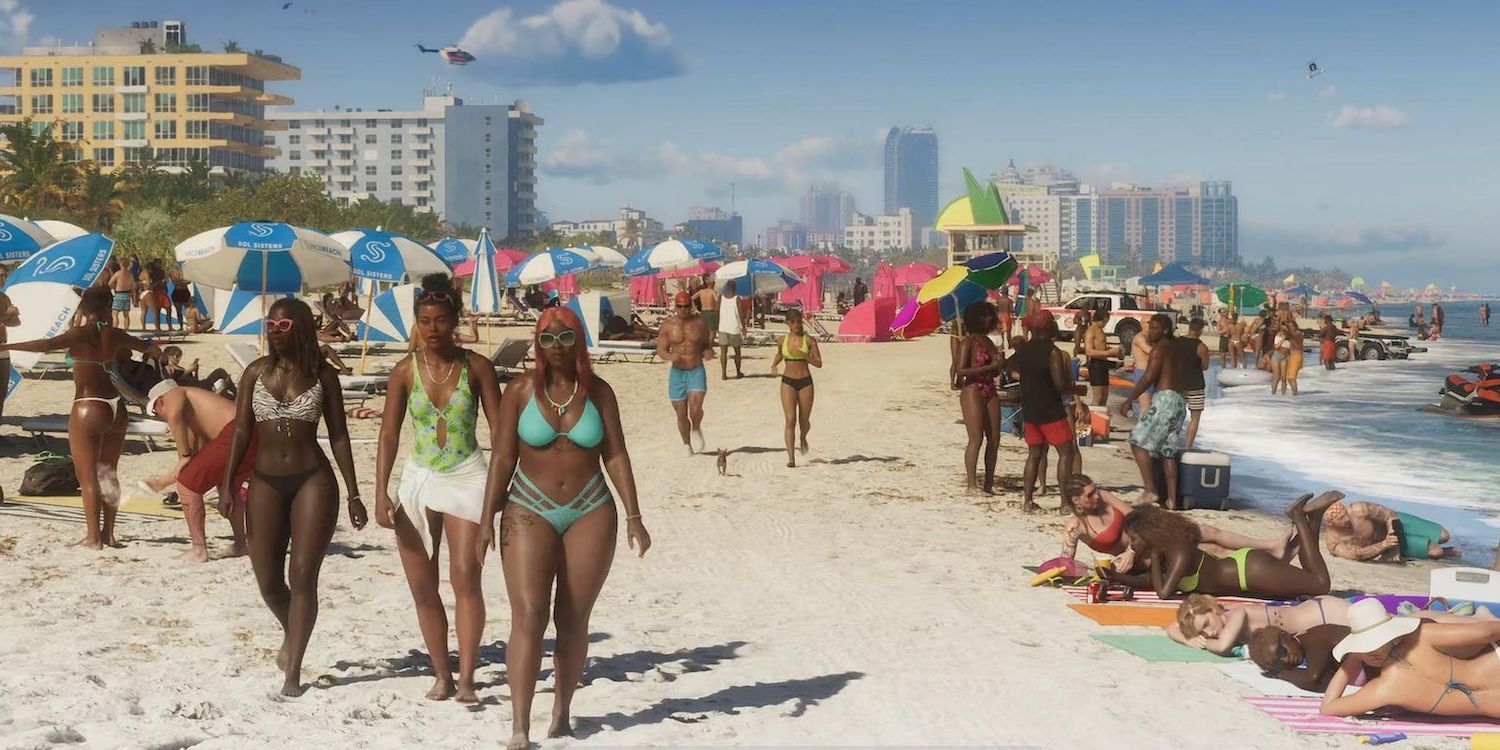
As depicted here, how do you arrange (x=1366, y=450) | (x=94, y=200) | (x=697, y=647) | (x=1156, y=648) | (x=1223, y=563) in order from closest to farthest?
(x=697, y=647) < (x=1156, y=648) < (x=1223, y=563) < (x=1366, y=450) < (x=94, y=200)

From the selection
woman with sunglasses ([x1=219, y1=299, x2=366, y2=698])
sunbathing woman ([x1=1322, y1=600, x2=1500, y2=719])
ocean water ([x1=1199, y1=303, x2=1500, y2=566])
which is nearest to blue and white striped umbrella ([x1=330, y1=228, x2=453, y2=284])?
ocean water ([x1=1199, y1=303, x2=1500, y2=566])

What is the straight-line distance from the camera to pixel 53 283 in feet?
35.9

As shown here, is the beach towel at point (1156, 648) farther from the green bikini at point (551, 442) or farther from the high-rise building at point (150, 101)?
the high-rise building at point (150, 101)

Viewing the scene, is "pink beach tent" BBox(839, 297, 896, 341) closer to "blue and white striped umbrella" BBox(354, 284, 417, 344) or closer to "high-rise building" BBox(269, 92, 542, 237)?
"blue and white striped umbrella" BBox(354, 284, 417, 344)

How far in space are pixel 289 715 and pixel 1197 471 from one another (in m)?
8.30

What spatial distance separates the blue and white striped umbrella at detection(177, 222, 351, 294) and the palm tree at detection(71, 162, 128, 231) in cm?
5274

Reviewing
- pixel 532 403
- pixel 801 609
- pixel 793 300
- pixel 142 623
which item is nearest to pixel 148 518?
pixel 142 623

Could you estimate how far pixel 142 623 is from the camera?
6.67 meters

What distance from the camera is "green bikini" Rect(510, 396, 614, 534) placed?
4.63 meters

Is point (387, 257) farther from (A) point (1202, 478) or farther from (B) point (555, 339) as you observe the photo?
(B) point (555, 339)

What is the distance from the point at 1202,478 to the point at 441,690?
7.86m

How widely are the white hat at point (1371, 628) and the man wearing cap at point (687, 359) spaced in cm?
725

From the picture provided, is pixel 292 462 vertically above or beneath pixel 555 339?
beneath

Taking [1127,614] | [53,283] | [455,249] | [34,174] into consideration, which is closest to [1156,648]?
[1127,614]
